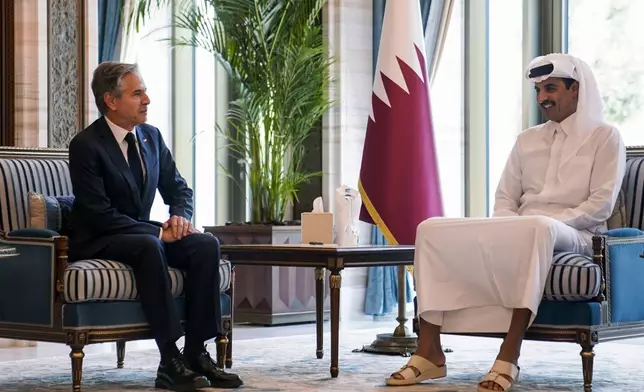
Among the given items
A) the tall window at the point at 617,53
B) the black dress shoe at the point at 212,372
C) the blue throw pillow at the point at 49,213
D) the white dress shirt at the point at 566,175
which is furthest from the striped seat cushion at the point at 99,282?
the tall window at the point at 617,53

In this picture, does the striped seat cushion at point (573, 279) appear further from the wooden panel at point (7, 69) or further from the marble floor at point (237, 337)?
Result: the wooden panel at point (7, 69)

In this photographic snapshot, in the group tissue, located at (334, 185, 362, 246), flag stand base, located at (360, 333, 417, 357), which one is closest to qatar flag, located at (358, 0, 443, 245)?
flag stand base, located at (360, 333, 417, 357)

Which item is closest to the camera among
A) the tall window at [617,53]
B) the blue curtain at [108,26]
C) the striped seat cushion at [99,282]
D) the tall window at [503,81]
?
the striped seat cushion at [99,282]

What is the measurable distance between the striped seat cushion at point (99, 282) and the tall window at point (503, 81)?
376 cm

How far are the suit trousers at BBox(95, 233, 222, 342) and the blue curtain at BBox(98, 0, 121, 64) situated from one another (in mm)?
3596

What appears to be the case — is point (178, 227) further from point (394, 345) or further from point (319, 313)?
point (394, 345)

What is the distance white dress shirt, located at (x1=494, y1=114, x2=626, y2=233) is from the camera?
4.61m

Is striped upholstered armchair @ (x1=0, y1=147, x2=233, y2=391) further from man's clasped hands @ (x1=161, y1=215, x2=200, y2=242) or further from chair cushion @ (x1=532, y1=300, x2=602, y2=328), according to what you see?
chair cushion @ (x1=532, y1=300, x2=602, y2=328)

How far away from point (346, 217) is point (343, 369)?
2.26ft

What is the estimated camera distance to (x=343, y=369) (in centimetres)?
492

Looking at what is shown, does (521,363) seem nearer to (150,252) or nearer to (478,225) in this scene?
(478,225)

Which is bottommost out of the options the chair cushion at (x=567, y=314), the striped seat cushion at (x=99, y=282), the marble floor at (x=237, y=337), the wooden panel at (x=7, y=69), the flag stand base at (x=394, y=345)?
the marble floor at (x=237, y=337)

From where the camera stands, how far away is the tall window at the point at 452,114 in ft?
25.3

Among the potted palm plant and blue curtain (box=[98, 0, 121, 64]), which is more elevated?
blue curtain (box=[98, 0, 121, 64])
